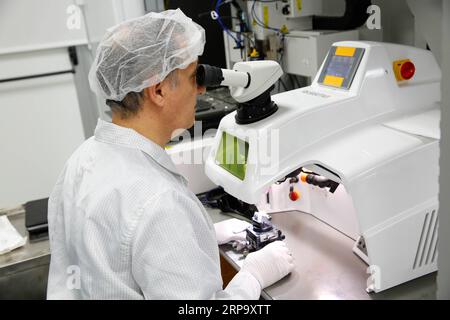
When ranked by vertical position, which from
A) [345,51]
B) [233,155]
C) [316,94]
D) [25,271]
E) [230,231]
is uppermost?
[345,51]

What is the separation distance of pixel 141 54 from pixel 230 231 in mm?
671

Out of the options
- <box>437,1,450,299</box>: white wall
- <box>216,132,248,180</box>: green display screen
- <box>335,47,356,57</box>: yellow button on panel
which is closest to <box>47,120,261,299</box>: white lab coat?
<box>216,132,248,180</box>: green display screen

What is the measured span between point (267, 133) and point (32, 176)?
2387mm

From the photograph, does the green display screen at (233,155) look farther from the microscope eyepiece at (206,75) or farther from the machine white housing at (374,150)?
the microscope eyepiece at (206,75)

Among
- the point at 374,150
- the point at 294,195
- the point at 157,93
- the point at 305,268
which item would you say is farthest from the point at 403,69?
the point at 157,93

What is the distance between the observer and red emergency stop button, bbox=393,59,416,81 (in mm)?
1299

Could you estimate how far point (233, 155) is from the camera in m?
1.32

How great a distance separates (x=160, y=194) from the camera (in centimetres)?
86

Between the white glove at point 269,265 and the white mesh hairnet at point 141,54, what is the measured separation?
1.79ft

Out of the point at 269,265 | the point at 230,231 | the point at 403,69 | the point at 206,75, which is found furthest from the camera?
the point at 230,231

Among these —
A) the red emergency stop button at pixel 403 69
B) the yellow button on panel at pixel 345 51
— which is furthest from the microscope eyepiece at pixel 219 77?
the red emergency stop button at pixel 403 69

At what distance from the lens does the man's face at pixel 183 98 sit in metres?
1.00

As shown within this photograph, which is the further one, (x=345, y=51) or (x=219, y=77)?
(x=345, y=51)

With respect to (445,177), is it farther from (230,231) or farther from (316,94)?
(230,231)
